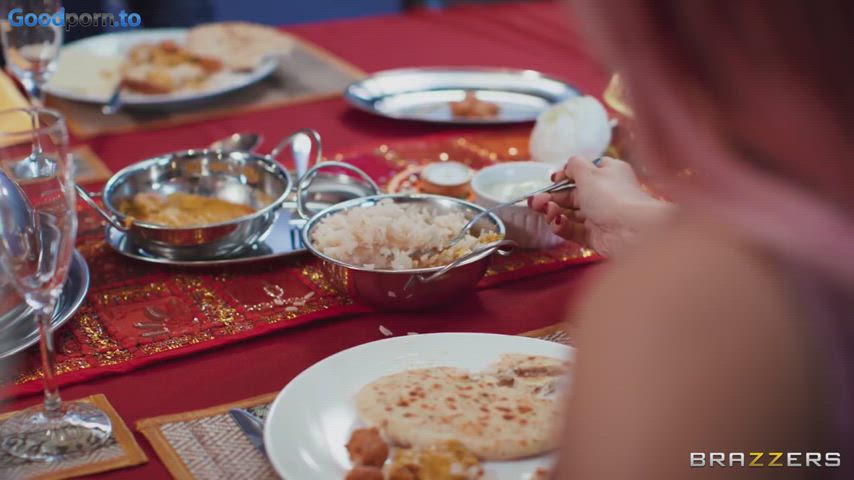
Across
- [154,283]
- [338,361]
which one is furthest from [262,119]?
[338,361]

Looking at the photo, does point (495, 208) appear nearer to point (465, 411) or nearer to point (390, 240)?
point (390, 240)

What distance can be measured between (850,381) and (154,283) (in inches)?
42.6

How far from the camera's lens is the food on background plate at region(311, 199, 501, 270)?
1.38 metres

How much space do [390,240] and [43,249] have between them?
499 millimetres

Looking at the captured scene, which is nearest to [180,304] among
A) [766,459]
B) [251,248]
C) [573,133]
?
[251,248]

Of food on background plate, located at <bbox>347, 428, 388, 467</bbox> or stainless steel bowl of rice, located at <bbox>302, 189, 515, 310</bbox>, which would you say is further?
stainless steel bowl of rice, located at <bbox>302, 189, 515, 310</bbox>

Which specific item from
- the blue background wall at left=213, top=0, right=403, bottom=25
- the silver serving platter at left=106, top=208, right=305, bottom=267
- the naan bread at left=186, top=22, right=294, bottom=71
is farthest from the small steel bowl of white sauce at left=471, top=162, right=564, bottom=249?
the blue background wall at left=213, top=0, right=403, bottom=25

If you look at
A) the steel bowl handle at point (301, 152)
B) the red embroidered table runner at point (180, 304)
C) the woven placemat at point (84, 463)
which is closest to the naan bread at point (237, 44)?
the steel bowl handle at point (301, 152)

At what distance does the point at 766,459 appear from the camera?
26.1 inches

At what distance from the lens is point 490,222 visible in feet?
4.90

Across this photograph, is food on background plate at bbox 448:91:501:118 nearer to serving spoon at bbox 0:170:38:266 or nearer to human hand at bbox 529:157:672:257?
human hand at bbox 529:157:672:257

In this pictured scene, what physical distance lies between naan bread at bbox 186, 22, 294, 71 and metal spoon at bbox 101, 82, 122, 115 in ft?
0.98

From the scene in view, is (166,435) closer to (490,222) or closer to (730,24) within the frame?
(490,222)

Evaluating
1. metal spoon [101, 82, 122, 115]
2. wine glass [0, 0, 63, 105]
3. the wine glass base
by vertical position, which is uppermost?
wine glass [0, 0, 63, 105]
